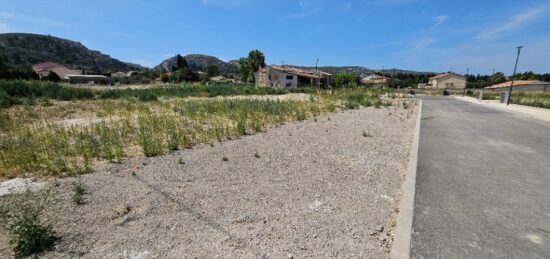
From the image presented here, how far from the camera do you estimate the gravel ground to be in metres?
2.57

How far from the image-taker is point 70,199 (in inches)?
136

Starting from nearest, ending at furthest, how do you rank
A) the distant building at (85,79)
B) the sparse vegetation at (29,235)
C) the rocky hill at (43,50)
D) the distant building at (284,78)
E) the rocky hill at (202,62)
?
the sparse vegetation at (29,235), the distant building at (284,78), the distant building at (85,79), the rocky hill at (43,50), the rocky hill at (202,62)

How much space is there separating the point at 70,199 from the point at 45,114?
41.3 feet

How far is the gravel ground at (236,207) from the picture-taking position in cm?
257

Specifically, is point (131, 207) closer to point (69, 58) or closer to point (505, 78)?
point (505, 78)

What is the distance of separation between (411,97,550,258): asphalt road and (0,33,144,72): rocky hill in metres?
119

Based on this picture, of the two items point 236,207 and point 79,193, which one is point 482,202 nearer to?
point 236,207

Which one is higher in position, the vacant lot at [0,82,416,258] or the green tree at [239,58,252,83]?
Answer: the green tree at [239,58,252,83]

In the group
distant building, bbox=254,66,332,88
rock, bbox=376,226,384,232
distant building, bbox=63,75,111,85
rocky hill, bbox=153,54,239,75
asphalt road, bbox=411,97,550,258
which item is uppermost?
rocky hill, bbox=153,54,239,75

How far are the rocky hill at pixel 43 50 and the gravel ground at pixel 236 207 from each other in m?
115

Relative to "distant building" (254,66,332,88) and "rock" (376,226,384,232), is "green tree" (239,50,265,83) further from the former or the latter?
"rock" (376,226,384,232)

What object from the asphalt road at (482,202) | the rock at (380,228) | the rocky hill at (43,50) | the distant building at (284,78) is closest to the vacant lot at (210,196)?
the rock at (380,228)

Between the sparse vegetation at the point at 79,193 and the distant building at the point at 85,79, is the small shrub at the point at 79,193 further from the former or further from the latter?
the distant building at the point at 85,79

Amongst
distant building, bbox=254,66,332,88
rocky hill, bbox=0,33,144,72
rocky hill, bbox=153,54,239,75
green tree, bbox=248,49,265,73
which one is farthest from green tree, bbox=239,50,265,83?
rocky hill, bbox=153,54,239,75
